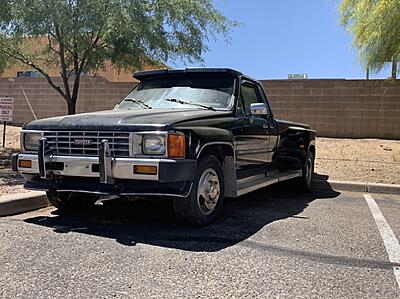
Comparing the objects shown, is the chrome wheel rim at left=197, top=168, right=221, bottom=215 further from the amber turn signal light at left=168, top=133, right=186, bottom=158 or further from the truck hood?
the truck hood

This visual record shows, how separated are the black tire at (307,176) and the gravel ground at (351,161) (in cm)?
94

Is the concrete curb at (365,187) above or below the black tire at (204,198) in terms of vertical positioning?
below

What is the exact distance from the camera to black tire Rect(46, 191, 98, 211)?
595 centimetres

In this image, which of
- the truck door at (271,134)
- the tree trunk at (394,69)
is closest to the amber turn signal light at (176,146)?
the truck door at (271,134)

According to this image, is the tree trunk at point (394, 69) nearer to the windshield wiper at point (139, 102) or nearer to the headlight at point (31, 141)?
the windshield wiper at point (139, 102)

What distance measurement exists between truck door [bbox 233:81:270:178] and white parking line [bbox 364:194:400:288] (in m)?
1.72

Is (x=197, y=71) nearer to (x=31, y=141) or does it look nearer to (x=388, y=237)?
(x=31, y=141)

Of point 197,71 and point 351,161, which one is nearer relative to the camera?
point 197,71

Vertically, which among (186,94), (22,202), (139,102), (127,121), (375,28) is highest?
(375,28)

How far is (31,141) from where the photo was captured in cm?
558

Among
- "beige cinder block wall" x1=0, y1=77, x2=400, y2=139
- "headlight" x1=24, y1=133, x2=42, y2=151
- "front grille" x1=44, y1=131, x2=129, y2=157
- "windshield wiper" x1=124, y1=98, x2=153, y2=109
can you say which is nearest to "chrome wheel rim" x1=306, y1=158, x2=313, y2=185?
"windshield wiper" x1=124, y1=98, x2=153, y2=109

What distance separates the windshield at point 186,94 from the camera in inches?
246

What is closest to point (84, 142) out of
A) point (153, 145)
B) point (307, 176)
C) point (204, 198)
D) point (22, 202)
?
point (153, 145)

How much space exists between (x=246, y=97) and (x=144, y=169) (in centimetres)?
256
